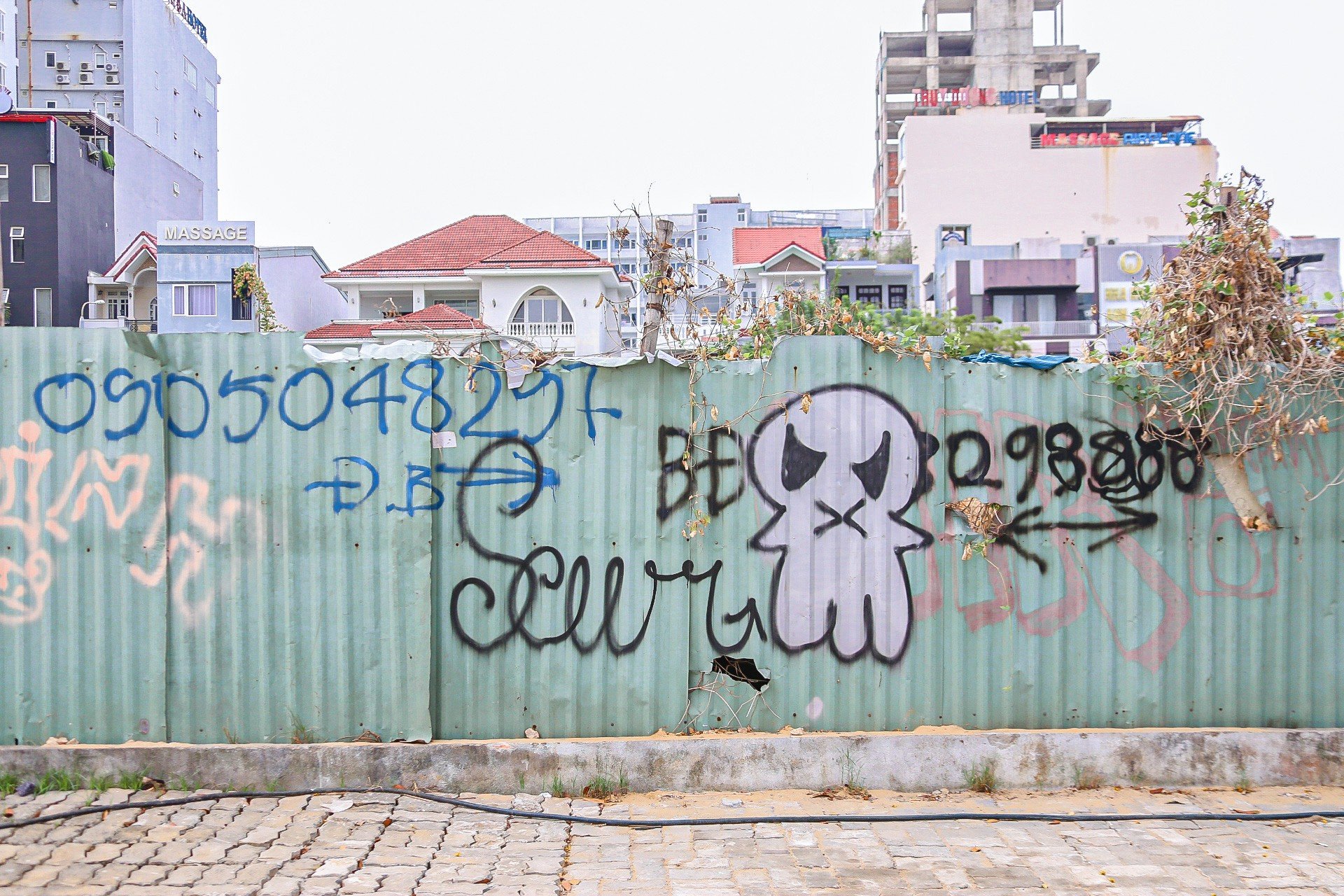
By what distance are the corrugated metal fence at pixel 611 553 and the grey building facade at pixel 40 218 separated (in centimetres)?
3908

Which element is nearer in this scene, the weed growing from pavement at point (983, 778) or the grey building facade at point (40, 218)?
the weed growing from pavement at point (983, 778)

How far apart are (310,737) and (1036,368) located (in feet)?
14.1

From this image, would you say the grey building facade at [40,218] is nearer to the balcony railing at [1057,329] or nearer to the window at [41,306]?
the window at [41,306]

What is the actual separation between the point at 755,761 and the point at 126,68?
5929cm

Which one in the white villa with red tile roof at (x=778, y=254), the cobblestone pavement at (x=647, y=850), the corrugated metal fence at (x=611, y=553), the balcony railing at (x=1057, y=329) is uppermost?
the white villa with red tile roof at (x=778, y=254)

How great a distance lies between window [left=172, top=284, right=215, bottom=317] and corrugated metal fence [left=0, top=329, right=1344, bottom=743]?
3490cm

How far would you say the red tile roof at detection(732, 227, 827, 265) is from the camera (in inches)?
1880

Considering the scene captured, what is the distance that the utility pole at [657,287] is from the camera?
5.10 meters

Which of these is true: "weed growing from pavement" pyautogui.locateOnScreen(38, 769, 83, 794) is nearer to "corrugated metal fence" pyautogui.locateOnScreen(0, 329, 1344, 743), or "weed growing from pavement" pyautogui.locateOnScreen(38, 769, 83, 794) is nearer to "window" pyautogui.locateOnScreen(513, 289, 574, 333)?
"corrugated metal fence" pyautogui.locateOnScreen(0, 329, 1344, 743)

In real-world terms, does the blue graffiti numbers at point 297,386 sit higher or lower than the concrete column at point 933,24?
lower

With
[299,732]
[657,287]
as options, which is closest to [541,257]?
[657,287]

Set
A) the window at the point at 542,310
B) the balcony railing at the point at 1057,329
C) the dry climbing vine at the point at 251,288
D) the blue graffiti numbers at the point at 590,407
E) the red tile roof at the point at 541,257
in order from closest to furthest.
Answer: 1. the blue graffiti numbers at the point at 590,407
2. the dry climbing vine at the point at 251,288
3. the red tile roof at the point at 541,257
4. the window at the point at 542,310
5. the balcony railing at the point at 1057,329

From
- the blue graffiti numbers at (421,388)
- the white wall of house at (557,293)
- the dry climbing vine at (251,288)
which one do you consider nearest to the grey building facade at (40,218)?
the dry climbing vine at (251,288)

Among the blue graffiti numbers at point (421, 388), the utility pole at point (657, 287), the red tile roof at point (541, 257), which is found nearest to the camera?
the blue graffiti numbers at point (421, 388)
